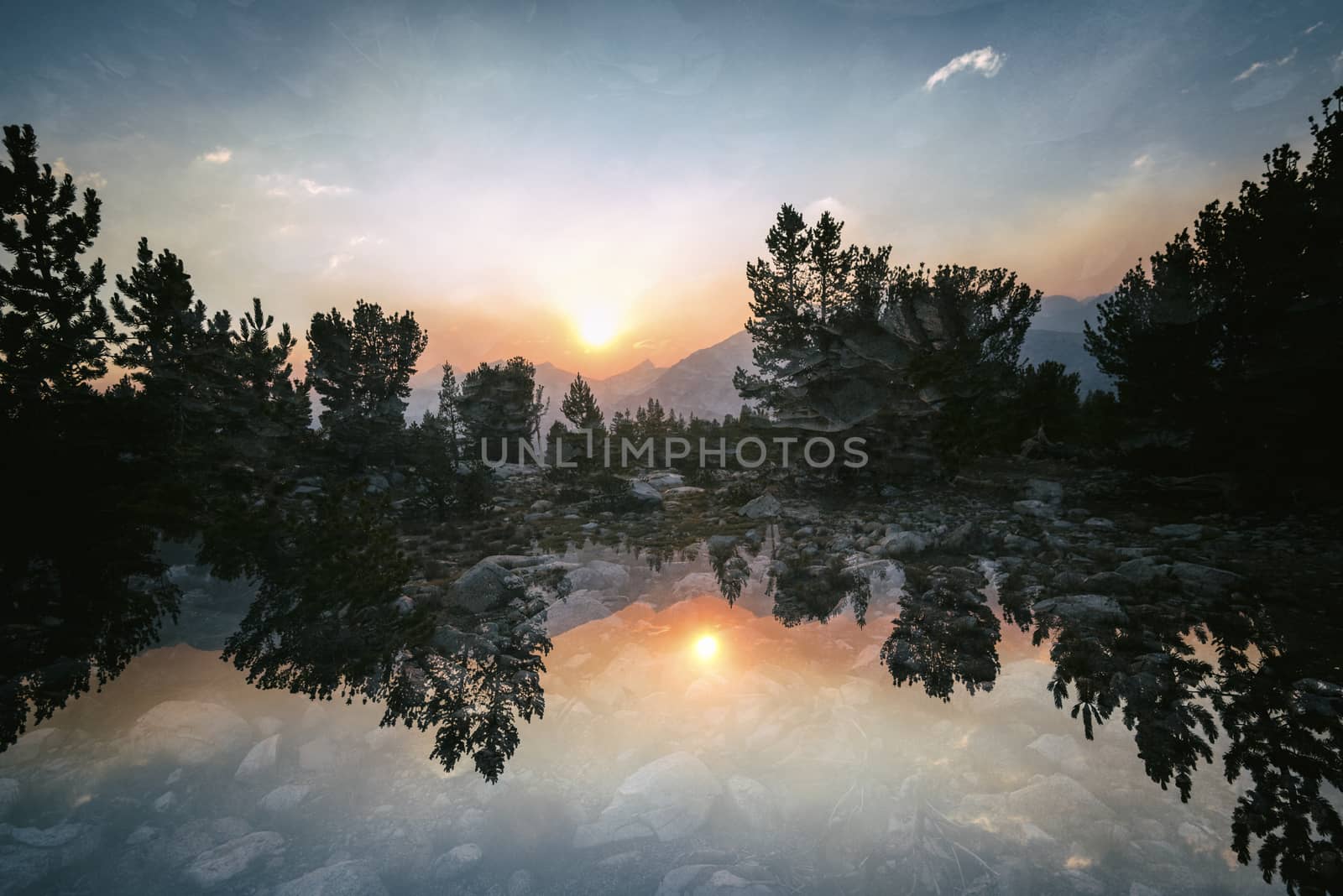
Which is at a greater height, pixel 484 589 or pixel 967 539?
pixel 967 539

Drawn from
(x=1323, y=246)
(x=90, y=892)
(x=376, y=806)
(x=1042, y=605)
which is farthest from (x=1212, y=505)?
(x=90, y=892)

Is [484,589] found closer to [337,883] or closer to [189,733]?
[189,733]

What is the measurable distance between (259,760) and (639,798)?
3349 millimetres

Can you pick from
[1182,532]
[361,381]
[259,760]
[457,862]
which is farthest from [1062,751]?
[361,381]

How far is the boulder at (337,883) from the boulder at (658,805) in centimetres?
126

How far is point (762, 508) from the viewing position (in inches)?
529

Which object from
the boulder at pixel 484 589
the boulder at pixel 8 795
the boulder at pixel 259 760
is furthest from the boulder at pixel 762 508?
the boulder at pixel 8 795

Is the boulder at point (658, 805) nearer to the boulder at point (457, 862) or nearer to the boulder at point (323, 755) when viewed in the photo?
the boulder at point (457, 862)

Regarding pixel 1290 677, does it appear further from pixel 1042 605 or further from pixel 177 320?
pixel 177 320

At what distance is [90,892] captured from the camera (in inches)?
109

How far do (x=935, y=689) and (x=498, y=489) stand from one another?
1828 centimetres

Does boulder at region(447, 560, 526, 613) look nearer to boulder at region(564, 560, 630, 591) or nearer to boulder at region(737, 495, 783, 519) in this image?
boulder at region(564, 560, 630, 591)

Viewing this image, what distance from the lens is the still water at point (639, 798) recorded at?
8.86 feet

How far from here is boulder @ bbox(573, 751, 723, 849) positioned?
3010mm
